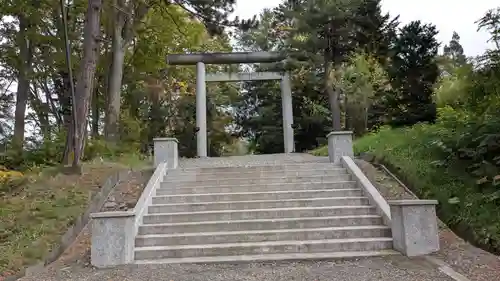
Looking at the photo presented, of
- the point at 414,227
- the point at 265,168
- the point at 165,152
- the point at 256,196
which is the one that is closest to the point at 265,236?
the point at 256,196

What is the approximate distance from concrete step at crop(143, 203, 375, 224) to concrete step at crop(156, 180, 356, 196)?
2.92 feet

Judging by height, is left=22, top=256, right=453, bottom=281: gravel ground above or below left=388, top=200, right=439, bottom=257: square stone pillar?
below

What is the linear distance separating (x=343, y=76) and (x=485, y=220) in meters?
10.1

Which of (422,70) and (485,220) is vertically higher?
(422,70)

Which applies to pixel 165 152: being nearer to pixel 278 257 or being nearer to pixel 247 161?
pixel 247 161

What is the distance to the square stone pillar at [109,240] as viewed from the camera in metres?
5.01

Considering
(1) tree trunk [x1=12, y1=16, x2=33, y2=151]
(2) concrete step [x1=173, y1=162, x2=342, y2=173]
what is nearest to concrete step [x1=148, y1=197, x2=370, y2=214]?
(2) concrete step [x1=173, y1=162, x2=342, y2=173]

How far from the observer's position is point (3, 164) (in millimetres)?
11398

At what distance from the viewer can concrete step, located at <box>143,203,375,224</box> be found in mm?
6121

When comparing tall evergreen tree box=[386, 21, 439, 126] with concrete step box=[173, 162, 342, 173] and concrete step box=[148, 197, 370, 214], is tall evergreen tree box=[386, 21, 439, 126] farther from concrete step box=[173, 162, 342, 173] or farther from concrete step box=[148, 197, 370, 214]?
concrete step box=[148, 197, 370, 214]

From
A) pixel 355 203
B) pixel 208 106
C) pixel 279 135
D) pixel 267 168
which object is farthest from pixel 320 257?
pixel 208 106

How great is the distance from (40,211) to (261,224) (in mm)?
3467

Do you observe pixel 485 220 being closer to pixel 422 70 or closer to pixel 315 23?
pixel 422 70

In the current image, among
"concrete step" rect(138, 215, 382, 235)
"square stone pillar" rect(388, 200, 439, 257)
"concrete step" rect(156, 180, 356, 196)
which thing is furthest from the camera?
"concrete step" rect(156, 180, 356, 196)
